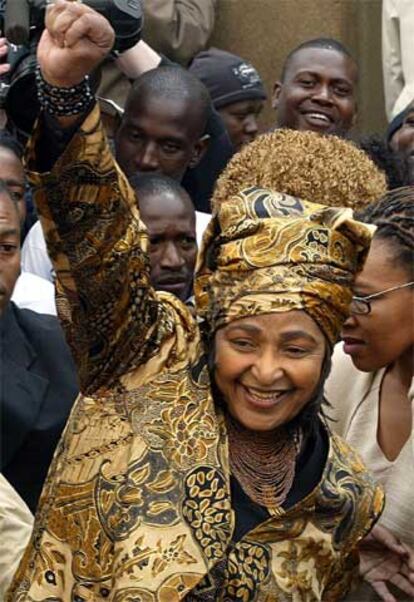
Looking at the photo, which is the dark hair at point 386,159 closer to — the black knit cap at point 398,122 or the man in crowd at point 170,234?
the man in crowd at point 170,234

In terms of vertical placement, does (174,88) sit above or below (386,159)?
above

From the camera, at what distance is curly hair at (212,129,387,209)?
3.27m

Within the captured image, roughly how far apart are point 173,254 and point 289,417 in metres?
1.83

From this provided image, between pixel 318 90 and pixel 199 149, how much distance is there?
0.54 m

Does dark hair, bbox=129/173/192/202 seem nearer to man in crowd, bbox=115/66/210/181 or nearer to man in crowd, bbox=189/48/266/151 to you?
man in crowd, bbox=115/66/210/181

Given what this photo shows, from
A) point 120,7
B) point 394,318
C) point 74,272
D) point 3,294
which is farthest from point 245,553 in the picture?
point 3,294

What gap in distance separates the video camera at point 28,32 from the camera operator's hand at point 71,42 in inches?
6.1

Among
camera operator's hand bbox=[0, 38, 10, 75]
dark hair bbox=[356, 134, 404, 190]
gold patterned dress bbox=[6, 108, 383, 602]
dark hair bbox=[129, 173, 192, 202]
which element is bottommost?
gold patterned dress bbox=[6, 108, 383, 602]

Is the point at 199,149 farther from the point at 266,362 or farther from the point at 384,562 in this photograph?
the point at 266,362

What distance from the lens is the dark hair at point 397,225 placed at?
140 inches

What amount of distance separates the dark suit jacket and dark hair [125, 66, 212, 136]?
1.31 m

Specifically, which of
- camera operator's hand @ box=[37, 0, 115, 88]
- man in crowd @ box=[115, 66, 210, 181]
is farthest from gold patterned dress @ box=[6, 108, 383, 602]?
man in crowd @ box=[115, 66, 210, 181]

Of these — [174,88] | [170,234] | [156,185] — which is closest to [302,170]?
[170,234]

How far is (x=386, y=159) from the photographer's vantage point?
4660 millimetres
